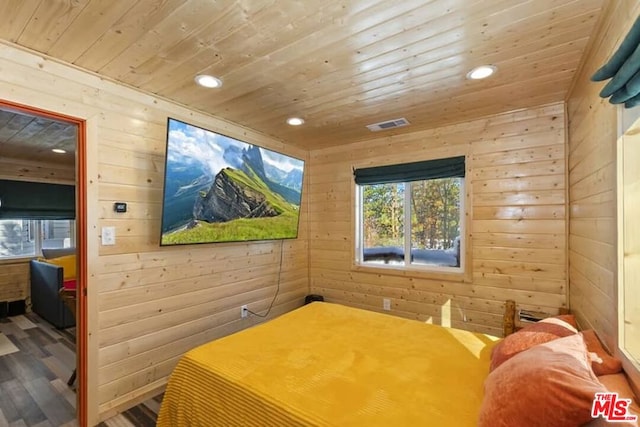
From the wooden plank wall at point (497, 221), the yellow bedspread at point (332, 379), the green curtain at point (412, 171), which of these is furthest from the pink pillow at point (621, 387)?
the green curtain at point (412, 171)

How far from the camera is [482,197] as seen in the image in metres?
2.93

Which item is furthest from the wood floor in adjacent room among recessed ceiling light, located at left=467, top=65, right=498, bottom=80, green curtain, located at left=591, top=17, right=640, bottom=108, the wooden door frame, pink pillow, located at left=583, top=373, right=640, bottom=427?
recessed ceiling light, located at left=467, top=65, right=498, bottom=80

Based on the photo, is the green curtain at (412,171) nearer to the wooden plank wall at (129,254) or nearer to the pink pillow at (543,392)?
the wooden plank wall at (129,254)

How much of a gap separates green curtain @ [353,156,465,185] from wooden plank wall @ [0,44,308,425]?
1.72 meters

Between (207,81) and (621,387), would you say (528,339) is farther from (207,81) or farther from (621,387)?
(207,81)

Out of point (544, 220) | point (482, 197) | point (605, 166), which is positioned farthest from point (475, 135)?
point (605, 166)

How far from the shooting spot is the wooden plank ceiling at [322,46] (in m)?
1.48

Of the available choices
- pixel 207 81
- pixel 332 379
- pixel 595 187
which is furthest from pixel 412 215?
pixel 207 81

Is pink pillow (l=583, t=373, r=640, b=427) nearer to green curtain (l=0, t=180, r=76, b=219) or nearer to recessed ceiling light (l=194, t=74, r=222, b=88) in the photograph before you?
recessed ceiling light (l=194, t=74, r=222, b=88)

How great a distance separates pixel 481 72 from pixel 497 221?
55.8 inches

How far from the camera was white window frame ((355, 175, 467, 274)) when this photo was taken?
3064 mm

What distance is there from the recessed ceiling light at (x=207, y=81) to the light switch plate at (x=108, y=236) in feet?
4.07

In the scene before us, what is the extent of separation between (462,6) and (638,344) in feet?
5.43

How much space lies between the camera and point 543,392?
0.94m
